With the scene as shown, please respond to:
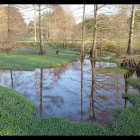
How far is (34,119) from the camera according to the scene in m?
12.6

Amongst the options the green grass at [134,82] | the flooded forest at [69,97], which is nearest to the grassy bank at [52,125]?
the flooded forest at [69,97]

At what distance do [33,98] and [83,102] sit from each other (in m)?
3.25

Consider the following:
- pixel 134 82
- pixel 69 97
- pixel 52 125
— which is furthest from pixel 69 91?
pixel 52 125

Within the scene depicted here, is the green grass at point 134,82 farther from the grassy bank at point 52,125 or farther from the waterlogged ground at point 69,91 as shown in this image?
the grassy bank at point 52,125

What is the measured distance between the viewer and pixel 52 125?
38.8 ft

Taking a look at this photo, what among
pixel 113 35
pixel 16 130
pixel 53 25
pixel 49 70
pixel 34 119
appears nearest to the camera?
pixel 16 130

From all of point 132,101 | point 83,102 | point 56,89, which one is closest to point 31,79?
point 56,89

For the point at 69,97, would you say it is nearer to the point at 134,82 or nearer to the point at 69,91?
the point at 69,91

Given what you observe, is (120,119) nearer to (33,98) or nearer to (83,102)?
(83,102)

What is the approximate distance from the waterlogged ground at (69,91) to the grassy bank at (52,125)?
100cm

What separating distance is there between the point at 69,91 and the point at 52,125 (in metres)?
8.69

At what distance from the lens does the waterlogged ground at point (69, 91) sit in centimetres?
1490

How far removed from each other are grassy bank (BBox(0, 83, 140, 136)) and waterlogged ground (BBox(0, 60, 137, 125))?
3.29 feet

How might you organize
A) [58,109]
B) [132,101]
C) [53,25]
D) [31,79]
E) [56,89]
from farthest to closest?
[53,25]
[31,79]
[56,89]
[132,101]
[58,109]
